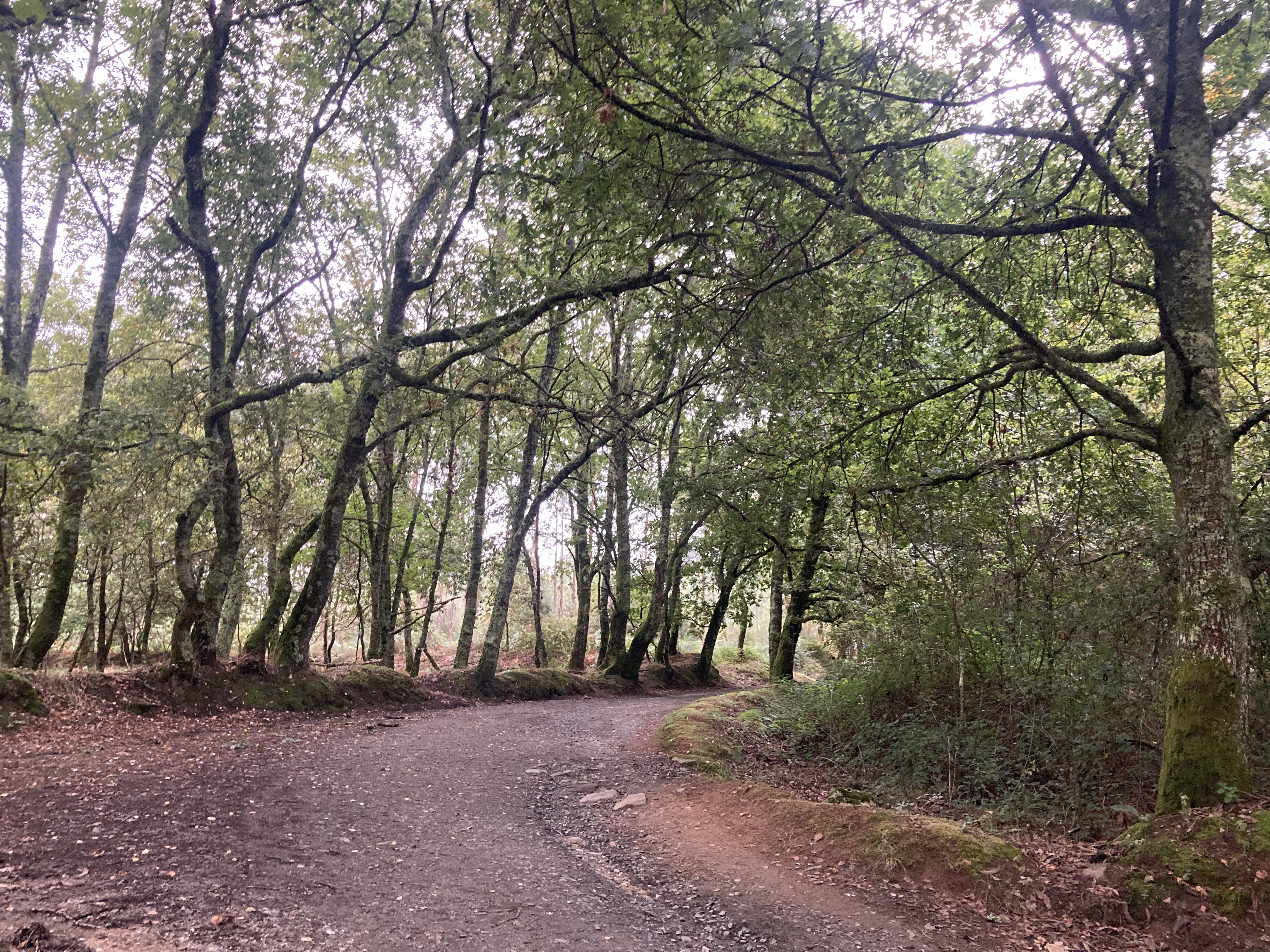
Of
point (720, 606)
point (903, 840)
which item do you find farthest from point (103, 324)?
point (720, 606)

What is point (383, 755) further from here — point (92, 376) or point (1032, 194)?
point (1032, 194)

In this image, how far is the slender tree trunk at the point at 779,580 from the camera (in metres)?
→ 14.6

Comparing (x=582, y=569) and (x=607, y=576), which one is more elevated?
(x=582, y=569)

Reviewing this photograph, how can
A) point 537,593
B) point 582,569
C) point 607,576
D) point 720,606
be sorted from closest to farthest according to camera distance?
point 720,606, point 607,576, point 582,569, point 537,593

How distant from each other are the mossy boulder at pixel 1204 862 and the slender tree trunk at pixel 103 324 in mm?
11755

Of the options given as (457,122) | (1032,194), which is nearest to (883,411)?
(1032,194)

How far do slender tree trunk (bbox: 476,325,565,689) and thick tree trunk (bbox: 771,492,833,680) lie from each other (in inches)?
245

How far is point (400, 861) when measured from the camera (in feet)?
14.5

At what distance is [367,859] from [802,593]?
39.5 ft

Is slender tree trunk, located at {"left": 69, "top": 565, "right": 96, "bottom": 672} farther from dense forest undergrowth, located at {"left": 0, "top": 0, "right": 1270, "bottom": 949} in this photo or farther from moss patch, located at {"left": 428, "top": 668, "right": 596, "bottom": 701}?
moss patch, located at {"left": 428, "top": 668, "right": 596, "bottom": 701}

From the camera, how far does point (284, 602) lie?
11047 millimetres

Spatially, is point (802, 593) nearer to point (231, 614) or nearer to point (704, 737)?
point (704, 737)

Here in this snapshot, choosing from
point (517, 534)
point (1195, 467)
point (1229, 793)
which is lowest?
point (1229, 793)

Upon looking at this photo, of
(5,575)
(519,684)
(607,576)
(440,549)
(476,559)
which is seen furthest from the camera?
(607,576)
